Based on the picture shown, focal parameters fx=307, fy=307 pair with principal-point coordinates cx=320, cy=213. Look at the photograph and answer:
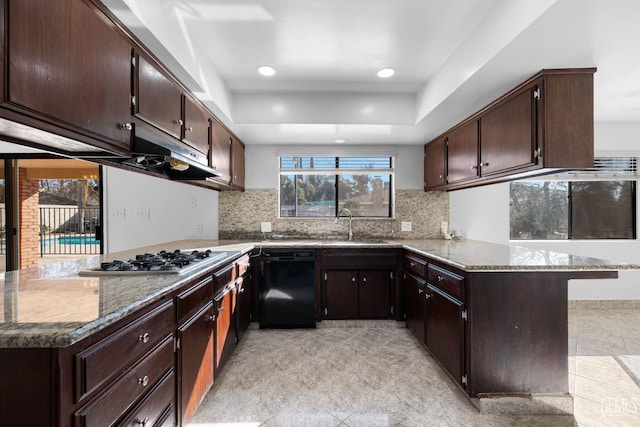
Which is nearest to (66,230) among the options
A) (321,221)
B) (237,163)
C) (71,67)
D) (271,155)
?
(237,163)

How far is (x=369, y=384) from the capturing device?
222 cm

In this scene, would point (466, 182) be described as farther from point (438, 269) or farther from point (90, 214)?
point (90, 214)

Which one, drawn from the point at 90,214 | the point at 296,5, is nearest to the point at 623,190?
the point at 296,5

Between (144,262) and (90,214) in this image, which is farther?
(90,214)

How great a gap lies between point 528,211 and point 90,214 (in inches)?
226

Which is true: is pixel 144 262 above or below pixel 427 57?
below

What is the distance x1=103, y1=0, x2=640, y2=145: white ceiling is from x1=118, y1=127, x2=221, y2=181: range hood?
1.67 feet

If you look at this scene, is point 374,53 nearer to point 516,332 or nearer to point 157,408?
point 516,332

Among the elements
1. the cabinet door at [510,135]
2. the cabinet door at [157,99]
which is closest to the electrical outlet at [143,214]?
the cabinet door at [157,99]

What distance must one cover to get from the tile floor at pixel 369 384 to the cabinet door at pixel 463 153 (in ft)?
5.53

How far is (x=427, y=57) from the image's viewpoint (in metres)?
2.37

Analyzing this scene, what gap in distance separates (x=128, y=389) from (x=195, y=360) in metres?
0.68

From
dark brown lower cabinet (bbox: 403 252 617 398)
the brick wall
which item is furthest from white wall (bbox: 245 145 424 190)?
the brick wall

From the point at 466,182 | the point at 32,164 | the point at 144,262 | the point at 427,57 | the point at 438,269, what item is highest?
the point at 427,57
